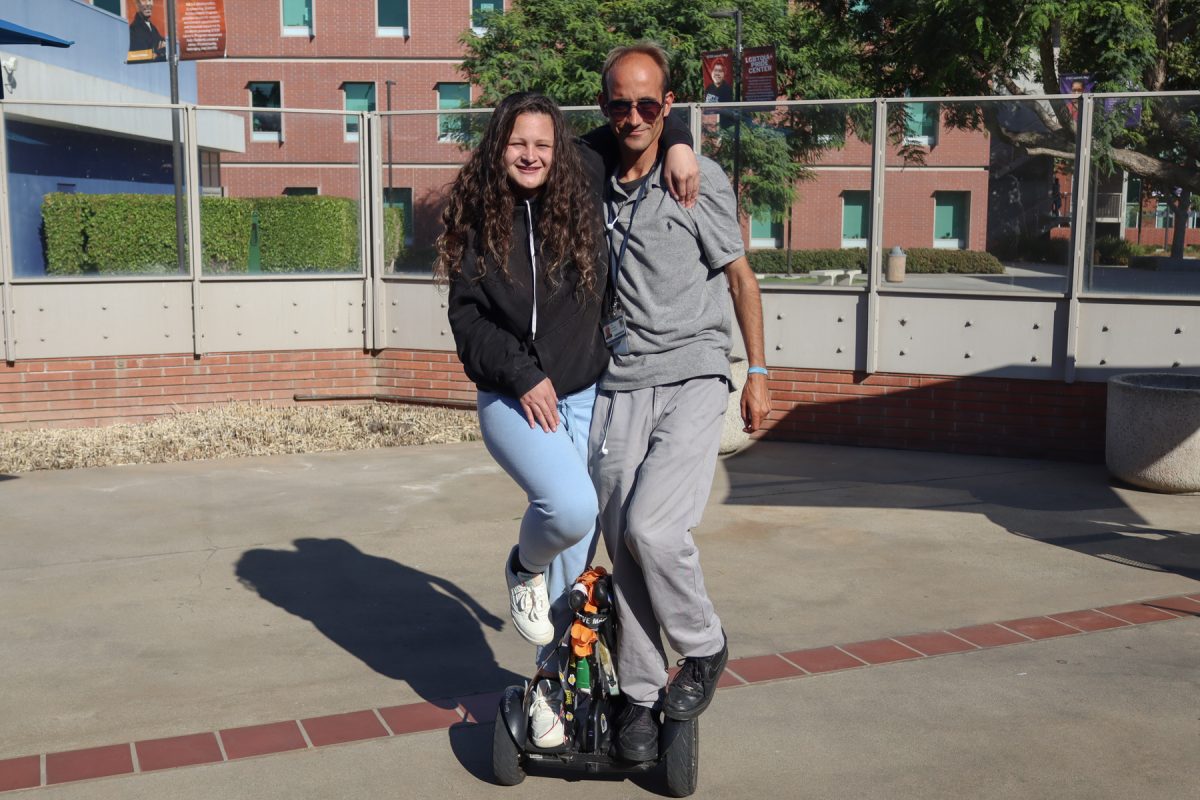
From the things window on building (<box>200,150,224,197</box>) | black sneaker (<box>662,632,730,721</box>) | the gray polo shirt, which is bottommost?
black sneaker (<box>662,632,730,721</box>)

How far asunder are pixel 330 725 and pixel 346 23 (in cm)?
4470

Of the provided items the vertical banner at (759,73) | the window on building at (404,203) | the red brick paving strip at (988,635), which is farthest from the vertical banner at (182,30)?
the red brick paving strip at (988,635)

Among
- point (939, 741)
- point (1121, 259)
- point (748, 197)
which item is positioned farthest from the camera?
point (748, 197)

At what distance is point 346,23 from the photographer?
4584 cm

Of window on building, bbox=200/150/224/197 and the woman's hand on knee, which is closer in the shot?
the woman's hand on knee

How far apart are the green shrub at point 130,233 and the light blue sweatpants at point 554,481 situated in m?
7.22

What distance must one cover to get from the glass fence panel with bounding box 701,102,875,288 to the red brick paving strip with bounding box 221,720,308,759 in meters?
6.16

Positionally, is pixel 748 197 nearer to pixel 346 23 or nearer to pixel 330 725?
pixel 330 725

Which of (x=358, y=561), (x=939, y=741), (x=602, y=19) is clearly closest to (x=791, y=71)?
(x=602, y=19)

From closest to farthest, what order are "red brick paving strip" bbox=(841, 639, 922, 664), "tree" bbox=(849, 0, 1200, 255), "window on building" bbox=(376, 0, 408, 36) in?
1. "red brick paving strip" bbox=(841, 639, 922, 664)
2. "tree" bbox=(849, 0, 1200, 255)
3. "window on building" bbox=(376, 0, 408, 36)

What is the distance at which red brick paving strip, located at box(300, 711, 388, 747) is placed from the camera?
413 centimetres

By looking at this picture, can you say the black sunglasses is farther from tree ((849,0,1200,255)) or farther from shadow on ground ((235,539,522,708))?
tree ((849,0,1200,255))

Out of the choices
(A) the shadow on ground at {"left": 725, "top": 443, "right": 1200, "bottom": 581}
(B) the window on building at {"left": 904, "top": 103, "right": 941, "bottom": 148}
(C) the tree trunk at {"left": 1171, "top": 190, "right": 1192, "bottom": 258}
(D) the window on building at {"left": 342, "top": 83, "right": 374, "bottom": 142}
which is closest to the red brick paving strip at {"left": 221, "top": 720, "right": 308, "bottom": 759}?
(A) the shadow on ground at {"left": 725, "top": 443, "right": 1200, "bottom": 581}

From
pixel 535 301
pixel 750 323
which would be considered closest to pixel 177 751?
pixel 535 301
